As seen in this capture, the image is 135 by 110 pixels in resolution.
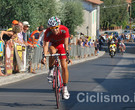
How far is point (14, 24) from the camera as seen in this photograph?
1548 cm

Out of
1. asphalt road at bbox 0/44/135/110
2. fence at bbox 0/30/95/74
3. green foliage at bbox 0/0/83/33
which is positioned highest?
green foliage at bbox 0/0/83/33

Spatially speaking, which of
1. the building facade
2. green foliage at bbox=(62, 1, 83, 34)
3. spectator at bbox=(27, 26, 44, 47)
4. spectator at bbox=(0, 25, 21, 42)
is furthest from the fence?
the building facade

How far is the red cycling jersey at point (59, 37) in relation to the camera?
31.3ft

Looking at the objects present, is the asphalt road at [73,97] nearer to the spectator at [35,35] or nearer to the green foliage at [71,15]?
the spectator at [35,35]

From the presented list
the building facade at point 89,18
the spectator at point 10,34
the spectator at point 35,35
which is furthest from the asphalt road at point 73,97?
the building facade at point 89,18

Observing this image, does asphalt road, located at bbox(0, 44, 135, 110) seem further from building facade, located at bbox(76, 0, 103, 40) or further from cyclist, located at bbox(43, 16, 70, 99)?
building facade, located at bbox(76, 0, 103, 40)

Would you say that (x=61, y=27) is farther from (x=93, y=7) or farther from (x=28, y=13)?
(x=93, y=7)

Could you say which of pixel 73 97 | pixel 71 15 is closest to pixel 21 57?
pixel 73 97

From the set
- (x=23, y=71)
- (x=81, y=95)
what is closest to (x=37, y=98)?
(x=81, y=95)

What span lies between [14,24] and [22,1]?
15068 mm

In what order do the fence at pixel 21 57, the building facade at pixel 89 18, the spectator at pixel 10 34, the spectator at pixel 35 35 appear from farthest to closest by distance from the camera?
the building facade at pixel 89 18 → the spectator at pixel 35 35 → the fence at pixel 21 57 → the spectator at pixel 10 34

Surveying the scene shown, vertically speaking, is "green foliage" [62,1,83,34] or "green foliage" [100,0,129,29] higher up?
"green foliage" [100,0,129,29]

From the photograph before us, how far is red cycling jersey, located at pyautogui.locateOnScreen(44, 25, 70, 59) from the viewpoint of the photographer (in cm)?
955

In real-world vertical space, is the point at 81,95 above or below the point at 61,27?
below
